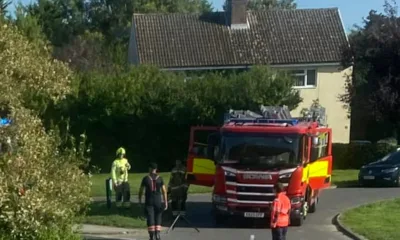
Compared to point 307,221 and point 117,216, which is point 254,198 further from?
point 117,216

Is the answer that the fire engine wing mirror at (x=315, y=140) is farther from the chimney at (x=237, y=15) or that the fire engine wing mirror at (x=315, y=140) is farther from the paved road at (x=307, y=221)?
the chimney at (x=237, y=15)

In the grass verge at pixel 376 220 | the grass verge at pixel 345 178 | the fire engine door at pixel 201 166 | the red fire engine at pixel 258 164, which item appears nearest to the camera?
the grass verge at pixel 376 220

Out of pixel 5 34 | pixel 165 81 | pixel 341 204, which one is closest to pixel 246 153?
pixel 341 204

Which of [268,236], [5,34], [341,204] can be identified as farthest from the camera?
[341,204]

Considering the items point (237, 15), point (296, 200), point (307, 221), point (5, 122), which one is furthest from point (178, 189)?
point (237, 15)

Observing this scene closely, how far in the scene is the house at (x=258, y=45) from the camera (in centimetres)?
5550

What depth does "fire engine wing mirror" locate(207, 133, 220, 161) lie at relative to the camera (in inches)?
1026

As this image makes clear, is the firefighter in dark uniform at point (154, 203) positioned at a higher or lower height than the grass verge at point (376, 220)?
higher

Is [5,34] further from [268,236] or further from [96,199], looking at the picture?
[96,199]

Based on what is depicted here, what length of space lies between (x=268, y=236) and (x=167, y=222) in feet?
12.3

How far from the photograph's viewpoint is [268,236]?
24.5 m

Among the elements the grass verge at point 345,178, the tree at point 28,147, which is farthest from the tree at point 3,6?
the grass verge at point 345,178

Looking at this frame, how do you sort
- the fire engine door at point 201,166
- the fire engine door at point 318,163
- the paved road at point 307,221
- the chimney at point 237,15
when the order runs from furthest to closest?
the chimney at point 237,15, the fire engine door at point 201,166, the fire engine door at point 318,163, the paved road at point 307,221

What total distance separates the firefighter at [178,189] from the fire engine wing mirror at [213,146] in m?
0.91
